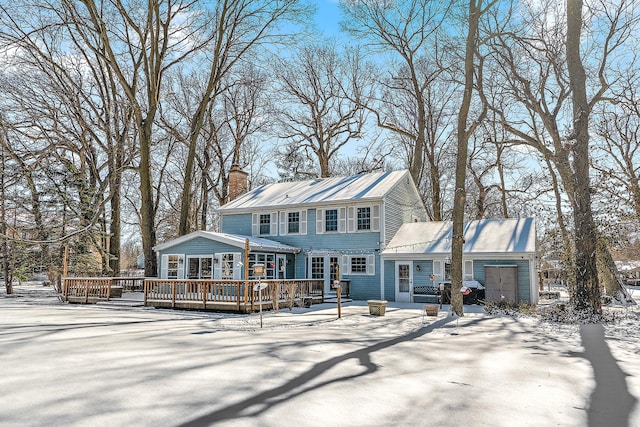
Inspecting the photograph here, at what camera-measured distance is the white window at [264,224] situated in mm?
21922

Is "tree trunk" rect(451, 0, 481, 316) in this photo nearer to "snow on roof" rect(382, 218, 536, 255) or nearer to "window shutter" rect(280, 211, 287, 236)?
"snow on roof" rect(382, 218, 536, 255)

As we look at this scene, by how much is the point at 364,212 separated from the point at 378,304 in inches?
289

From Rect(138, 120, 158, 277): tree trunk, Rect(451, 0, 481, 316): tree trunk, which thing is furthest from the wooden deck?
Rect(138, 120, 158, 277): tree trunk

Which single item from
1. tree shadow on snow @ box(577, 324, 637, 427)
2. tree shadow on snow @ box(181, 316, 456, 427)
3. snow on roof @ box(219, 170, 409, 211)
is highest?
snow on roof @ box(219, 170, 409, 211)

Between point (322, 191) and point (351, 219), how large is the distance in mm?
2786

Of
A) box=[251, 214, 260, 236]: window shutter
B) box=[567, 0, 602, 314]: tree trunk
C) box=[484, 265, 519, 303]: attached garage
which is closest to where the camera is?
box=[567, 0, 602, 314]: tree trunk

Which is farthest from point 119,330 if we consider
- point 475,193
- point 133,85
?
point 475,193

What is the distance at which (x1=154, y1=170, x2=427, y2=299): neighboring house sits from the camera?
1866 centimetres

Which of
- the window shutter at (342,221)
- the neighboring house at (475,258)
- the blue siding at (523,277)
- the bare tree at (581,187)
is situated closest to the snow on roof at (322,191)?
the window shutter at (342,221)

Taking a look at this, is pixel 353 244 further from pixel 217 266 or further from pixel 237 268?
pixel 217 266

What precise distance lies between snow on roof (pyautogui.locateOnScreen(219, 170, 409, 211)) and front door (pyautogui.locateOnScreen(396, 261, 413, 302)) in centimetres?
312

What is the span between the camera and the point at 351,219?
20.1 m

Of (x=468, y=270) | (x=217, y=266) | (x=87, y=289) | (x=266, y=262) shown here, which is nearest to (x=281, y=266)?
(x=266, y=262)

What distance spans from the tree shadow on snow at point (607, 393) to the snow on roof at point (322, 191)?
1254 centimetres
